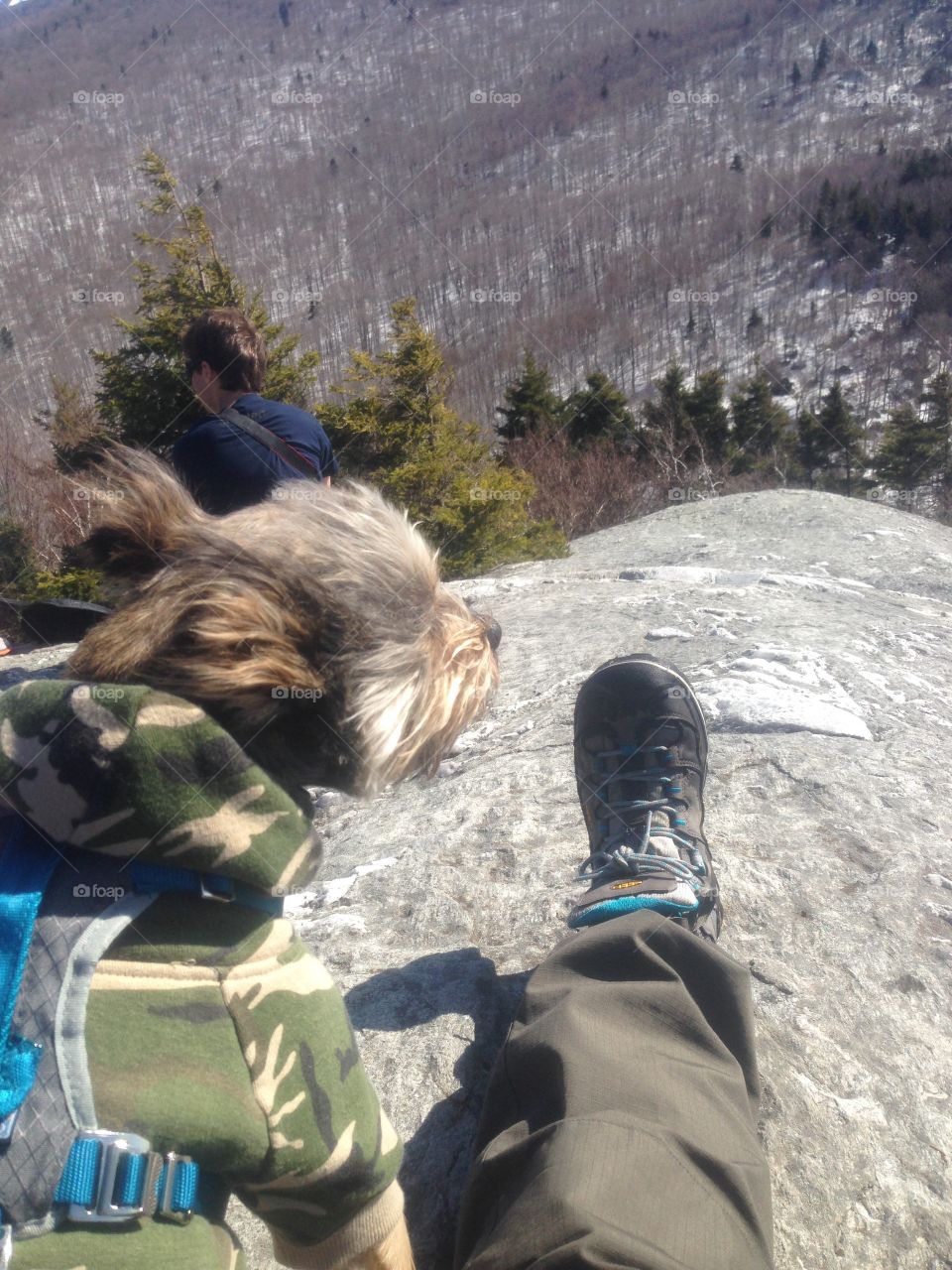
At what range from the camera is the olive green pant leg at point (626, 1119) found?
4.03ft

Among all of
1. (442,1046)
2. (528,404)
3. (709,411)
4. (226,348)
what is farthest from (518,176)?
(442,1046)

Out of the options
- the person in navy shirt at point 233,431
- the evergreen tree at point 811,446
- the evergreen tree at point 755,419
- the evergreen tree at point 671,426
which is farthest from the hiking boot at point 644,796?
the evergreen tree at point 811,446

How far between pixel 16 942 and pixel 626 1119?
954mm

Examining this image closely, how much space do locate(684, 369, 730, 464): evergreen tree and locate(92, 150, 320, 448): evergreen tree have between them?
16349mm

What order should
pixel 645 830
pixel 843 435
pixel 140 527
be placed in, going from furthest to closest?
pixel 843 435 < pixel 645 830 < pixel 140 527

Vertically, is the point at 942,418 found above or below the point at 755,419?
below

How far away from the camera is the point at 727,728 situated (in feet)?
10.3

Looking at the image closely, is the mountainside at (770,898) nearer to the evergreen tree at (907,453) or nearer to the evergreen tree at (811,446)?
the evergreen tree at (907,453)

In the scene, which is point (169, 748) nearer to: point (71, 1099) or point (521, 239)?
point (71, 1099)

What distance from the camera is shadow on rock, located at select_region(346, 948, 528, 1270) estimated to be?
161cm

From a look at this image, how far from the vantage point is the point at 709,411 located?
25.3 metres

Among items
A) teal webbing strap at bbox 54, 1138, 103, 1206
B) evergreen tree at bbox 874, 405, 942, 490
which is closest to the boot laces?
teal webbing strap at bbox 54, 1138, 103, 1206

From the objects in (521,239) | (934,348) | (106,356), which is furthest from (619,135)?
→ (106,356)

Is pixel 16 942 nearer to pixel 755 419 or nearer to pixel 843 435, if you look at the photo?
pixel 755 419
